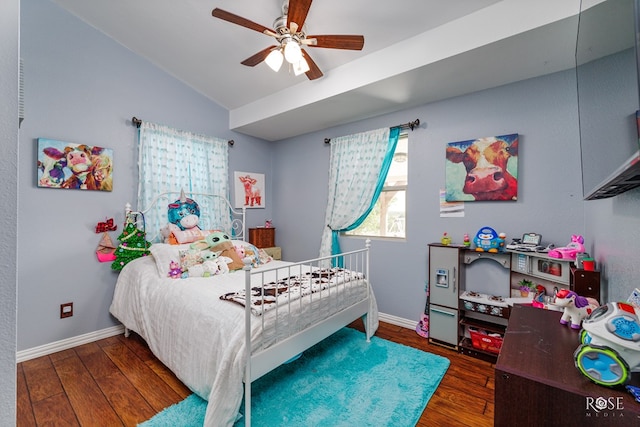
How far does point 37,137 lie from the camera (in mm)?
2379

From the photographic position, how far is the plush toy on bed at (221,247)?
271cm

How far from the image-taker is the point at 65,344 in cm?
254

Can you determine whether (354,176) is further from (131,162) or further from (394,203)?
(131,162)

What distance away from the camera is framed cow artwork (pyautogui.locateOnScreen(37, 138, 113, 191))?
7.88 feet

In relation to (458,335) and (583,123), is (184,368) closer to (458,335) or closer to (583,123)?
(458,335)

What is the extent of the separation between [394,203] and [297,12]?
2.16 m

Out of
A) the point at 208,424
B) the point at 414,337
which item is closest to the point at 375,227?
the point at 414,337

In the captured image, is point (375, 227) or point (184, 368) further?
point (375, 227)

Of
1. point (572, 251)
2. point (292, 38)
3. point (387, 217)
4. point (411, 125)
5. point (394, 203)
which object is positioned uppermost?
point (292, 38)

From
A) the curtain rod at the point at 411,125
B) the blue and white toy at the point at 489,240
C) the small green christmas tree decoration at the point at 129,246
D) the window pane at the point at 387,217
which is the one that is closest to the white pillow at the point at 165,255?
the small green christmas tree decoration at the point at 129,246

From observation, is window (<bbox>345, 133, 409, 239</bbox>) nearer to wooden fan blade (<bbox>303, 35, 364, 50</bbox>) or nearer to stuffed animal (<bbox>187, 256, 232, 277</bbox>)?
wooden fan blade (<bbox>303, 35, 364, 50</bbox>)

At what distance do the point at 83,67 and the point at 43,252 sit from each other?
1775mm

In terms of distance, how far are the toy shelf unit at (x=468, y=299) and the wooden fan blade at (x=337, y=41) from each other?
1.87m

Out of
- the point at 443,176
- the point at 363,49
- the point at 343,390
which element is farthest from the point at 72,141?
the point at 443,176
